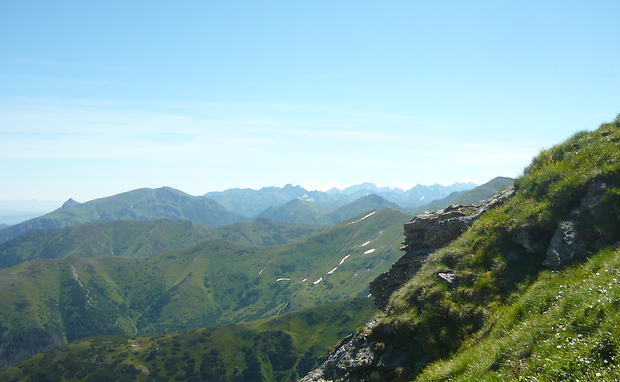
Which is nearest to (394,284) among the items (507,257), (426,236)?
(426,236)

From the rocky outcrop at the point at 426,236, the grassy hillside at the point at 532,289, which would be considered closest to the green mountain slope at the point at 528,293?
the grassy hillside at the point at 532,289

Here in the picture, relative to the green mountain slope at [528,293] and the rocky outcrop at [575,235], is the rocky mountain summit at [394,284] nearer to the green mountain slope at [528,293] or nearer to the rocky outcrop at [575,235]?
the green mountain slope at [528,293]

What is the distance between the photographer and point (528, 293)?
14883mm

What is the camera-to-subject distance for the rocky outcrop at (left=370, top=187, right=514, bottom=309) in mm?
26539

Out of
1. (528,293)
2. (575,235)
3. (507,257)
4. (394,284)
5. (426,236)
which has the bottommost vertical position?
(394,284)

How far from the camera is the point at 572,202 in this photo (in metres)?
19.1

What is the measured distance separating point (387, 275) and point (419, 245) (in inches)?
151

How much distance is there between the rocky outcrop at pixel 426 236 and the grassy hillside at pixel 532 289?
3071mm

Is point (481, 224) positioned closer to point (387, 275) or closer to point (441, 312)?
point (441, 312)

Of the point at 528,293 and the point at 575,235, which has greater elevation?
the point at 575,235

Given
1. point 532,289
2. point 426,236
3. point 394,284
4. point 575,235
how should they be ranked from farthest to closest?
point 426,236 → point 394,284 → point 575,235 → point 532,289

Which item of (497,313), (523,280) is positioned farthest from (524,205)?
(497,313)

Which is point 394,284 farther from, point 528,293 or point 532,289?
point 528,293

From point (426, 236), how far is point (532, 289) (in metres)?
13.9
